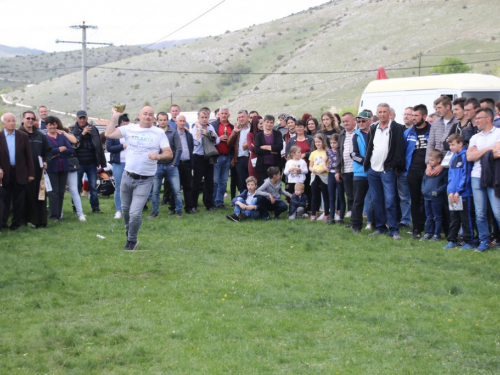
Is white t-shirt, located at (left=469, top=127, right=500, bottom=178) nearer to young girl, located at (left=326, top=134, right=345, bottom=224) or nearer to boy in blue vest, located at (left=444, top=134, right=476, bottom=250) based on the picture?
boy in blue vest, located at (left=444, top=134, right=476, bottom=250)

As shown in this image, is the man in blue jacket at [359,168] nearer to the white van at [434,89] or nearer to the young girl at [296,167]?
the young girl at [296,167]

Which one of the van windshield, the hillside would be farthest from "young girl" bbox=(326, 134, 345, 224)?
the hillside

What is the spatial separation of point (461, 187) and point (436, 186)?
702mm

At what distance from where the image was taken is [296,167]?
14016 mm

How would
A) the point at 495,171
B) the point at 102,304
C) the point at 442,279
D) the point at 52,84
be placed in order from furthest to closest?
the point at 52,84
the point at 495,171
the point at 442,279
the point at 102,304

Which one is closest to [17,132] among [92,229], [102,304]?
[92,229]

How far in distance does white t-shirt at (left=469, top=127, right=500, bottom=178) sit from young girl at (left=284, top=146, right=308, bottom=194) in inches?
173

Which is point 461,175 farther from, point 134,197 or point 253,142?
point 253,142

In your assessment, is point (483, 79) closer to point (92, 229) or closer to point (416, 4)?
point (92, 229)

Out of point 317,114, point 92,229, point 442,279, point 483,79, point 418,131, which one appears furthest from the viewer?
point 317,114

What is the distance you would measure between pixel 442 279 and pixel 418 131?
12.3 feet

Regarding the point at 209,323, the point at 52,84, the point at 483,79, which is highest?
the point at 52,84

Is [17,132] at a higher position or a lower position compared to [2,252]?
higher

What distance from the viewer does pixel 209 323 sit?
22.0 feet
